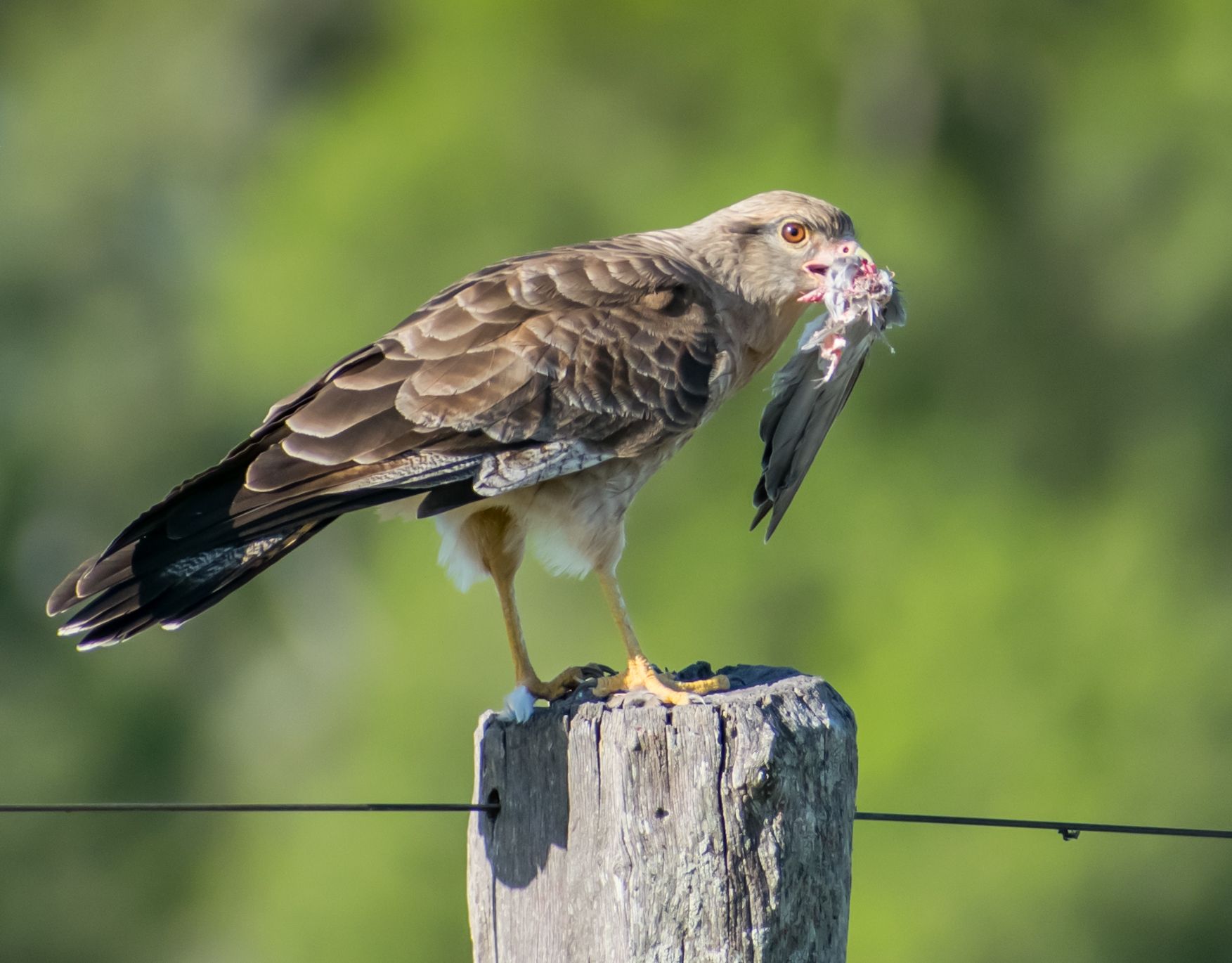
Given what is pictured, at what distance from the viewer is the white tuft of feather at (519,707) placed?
298cm

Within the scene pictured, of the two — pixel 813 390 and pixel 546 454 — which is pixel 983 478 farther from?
pixel 546 454

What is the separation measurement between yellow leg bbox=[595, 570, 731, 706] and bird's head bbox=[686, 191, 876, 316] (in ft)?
3.45

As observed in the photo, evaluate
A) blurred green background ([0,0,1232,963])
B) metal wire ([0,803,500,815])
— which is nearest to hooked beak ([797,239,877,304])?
metal wire ([0,803,500,815])

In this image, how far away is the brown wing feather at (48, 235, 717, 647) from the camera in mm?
3260

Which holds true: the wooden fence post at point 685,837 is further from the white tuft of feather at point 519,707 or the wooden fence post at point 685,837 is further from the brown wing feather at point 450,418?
the brown wing feather at point 450,418

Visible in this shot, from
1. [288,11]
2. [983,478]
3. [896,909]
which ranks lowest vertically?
[896,909]

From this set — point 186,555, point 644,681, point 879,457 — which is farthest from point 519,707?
point 879,457

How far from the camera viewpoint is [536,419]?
3723 mm

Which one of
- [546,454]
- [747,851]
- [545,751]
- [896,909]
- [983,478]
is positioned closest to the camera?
[747,851]

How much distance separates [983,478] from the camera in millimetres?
9250

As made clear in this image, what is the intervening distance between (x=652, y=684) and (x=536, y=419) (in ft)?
2.14

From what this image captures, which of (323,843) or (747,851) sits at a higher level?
(747,851)

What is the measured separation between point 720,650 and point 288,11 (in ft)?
27.8

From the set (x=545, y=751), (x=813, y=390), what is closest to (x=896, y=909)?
(x=813, y=390)
